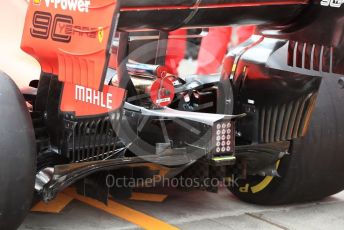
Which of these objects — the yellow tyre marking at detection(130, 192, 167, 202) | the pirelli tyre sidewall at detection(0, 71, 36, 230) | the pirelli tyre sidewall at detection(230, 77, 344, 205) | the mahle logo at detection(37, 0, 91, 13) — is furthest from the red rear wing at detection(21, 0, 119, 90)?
the pirelli tyre sidewall at detection(230, 77, 344, 205)

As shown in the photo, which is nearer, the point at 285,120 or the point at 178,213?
the point at 285,120

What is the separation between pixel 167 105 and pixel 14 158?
947 mm

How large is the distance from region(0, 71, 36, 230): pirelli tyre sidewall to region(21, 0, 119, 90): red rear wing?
252 mm

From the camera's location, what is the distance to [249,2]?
3.12 metres

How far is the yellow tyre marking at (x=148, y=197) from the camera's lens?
4.49m

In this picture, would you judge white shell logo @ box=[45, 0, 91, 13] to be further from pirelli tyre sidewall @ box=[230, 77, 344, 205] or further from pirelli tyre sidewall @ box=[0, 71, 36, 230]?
pirelli tyre sidewall @ box=[230, 77, 344, 205]

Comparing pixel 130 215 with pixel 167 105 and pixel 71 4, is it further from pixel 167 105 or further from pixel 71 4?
pixel 71 4

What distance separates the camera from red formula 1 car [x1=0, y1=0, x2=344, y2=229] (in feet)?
9.79

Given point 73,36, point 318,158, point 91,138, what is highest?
point 73,36

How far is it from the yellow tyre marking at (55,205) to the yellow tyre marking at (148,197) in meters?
0.44

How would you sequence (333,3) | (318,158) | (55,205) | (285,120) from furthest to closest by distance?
(55,205), (318,158), (285,120), (333,3)

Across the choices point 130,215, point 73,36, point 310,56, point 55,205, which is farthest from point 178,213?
point 73,36

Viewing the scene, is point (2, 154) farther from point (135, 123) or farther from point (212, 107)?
point (212, 107)

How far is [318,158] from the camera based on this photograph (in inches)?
163
